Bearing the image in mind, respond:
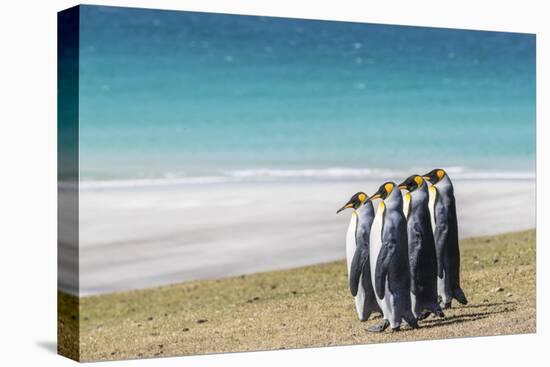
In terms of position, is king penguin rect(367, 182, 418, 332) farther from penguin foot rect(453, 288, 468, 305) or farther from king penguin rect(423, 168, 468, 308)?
penguin foot rect(453, 288, 468, 305)

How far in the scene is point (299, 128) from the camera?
468 inches

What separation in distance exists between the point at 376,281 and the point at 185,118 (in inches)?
96.7

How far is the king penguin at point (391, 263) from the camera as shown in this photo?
1165cm

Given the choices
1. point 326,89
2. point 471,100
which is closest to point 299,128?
point 326,89

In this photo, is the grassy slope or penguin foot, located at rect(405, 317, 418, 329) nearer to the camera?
the grassy slope

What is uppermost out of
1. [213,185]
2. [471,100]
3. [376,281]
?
[471,100]

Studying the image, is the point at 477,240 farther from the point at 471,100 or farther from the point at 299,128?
the point at 299,128

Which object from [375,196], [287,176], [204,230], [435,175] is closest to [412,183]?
[435,175]

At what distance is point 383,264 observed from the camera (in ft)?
38.1

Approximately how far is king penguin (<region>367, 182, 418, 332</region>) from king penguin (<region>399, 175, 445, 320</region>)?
21 cm

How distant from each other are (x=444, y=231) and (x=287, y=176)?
6.03ft

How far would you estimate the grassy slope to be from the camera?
11.1m

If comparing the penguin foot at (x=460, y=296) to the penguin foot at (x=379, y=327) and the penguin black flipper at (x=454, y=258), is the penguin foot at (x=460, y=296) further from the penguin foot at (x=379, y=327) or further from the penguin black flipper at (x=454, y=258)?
the penguin foot at (x=379, y=327)

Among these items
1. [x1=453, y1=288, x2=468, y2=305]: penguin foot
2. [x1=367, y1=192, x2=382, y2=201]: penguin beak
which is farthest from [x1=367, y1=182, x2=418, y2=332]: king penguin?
[x1=453, y1=288, x2=468, y2=305]: penguin foot
